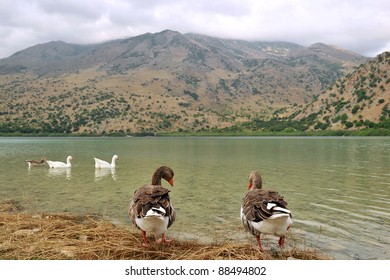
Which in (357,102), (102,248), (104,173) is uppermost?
(357,102)

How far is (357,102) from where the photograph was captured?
4515 inches

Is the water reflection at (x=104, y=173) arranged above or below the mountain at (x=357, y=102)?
below

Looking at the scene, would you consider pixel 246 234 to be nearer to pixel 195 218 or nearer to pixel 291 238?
pixel 291 238

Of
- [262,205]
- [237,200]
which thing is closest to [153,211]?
[262,205]

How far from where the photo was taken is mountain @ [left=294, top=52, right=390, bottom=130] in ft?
354

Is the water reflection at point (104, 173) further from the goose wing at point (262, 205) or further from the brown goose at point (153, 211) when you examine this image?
the goose wing at point (262, 205)

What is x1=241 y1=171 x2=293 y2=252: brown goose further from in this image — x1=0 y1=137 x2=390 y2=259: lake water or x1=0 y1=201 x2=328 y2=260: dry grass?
x1=0 y1=137 x2=390 y2=259: lake water

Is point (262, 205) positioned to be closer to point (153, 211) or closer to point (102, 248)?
point (153, 211)

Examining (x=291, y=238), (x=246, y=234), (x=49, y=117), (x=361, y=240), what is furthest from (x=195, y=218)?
(x=49, y=117)

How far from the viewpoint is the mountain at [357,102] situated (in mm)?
108000

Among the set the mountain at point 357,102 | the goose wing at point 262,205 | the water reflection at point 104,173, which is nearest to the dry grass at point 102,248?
the goose wing at point 262,205

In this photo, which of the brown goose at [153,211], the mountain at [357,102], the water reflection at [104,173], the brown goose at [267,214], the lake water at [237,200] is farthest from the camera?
the mountain at [357,102]

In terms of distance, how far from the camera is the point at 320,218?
12.5 metres
